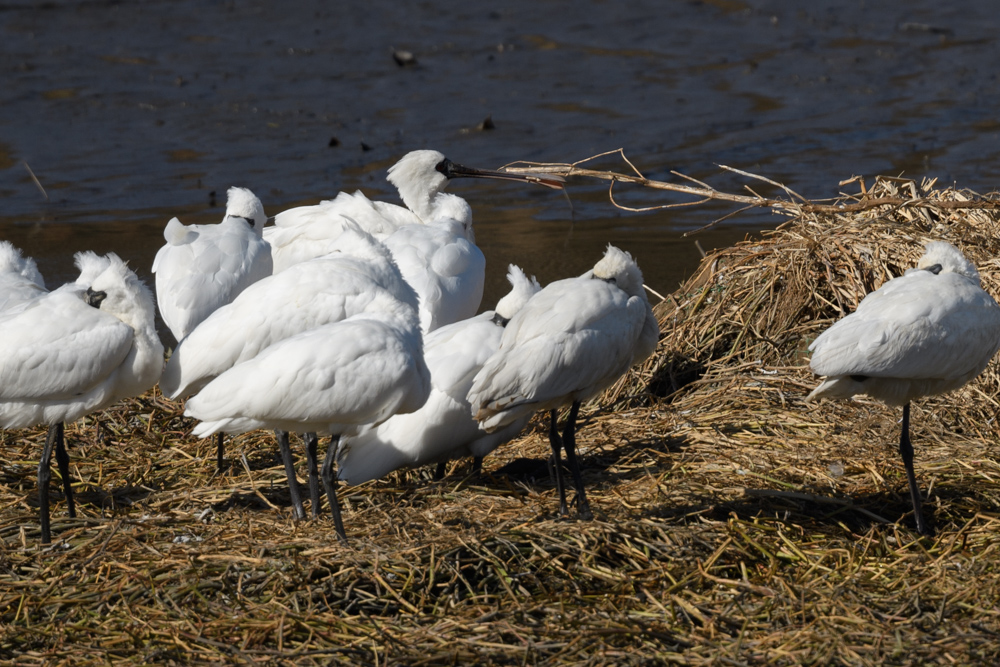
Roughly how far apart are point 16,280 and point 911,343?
4252 mm

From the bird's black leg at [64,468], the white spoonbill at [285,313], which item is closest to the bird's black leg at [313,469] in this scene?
the white spoonbill at [285,313]

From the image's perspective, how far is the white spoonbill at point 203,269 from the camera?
6.46 m

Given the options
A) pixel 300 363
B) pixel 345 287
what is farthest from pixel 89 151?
pixel 300 363

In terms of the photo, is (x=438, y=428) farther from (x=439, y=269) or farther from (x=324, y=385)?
(x=439, y=269)

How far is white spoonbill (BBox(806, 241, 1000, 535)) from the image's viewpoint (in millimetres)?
4941

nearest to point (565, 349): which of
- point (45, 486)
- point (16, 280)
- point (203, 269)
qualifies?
point (45, 486)

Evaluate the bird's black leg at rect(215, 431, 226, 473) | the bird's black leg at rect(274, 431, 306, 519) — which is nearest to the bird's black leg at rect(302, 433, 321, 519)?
the bird's black leg at rect(274, 431, 306, 519)

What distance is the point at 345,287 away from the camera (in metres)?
5.96

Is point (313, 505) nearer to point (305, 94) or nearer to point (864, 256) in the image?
point (864, 256)

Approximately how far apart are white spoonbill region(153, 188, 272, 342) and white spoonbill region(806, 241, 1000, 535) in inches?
118

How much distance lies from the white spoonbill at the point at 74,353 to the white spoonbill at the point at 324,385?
1.12 feet

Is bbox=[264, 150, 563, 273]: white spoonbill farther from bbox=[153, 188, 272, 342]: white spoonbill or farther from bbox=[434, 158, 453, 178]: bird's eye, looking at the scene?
bbox=[153, 188, 272, 342]: white spoonbill

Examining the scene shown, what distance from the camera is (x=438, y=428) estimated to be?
5.76 m

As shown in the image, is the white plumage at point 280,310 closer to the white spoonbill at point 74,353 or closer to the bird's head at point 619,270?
the white spoonbill at point 74,353
